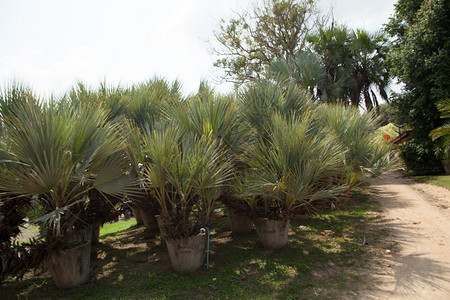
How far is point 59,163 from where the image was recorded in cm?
413

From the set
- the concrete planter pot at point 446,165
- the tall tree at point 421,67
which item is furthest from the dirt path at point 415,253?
the tall tree at point 421,67

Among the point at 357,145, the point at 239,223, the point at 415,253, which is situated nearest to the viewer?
the point at 415,253

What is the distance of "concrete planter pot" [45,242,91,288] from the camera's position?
468 centimetres

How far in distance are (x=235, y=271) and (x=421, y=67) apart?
15.4 metres

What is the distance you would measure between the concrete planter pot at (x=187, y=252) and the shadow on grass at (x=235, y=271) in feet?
0.48

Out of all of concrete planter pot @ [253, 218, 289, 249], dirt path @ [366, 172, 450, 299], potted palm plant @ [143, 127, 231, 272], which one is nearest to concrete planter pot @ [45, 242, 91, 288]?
potted palm plant @ [143, 127, 231, 272]

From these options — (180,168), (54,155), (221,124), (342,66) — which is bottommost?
(180,168)

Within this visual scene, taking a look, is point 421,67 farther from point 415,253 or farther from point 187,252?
point 187,252

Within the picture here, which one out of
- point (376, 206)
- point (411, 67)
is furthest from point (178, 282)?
Answer: point (411, 67)

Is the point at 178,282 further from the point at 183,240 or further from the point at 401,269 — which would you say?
the point at 401,269

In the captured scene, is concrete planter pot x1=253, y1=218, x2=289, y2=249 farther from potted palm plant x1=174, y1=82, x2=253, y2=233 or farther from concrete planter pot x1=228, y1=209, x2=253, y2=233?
concrete planter pot x1=228, y1=209, x2=253, y2=233

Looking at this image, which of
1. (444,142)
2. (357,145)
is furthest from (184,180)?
(444,142)

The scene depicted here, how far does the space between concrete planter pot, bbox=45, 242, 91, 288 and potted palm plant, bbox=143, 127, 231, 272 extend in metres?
1.37

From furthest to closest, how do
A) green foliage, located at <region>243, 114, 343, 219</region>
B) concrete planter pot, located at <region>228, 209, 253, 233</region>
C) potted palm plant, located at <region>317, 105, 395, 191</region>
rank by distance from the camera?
potted palm plant, located at <region>317, 105, 395, 191</region>, concrete planter pot, located at <region>228, 209, 253, 233</region>, green foliage, located at <region>243, 114, 343, 219</region>
